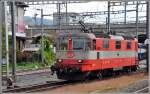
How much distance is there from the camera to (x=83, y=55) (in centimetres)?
1875

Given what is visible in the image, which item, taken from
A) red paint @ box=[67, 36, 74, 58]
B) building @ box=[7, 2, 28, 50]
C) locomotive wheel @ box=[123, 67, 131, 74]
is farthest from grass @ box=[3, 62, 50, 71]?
red paint @ box=[67, 36, 74, 58]

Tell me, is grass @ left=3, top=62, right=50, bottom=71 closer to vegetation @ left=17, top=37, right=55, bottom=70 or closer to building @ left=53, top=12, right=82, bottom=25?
vegetation @ left=17, top=37, right=55, bottom=70

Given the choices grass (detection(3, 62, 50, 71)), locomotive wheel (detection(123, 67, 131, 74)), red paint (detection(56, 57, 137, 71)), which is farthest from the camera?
grass (detection(3, 62, 50, 71))

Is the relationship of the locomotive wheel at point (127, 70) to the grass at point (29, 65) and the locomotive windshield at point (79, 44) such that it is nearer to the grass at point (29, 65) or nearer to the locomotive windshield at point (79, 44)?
the locomotive windshield at point (79, 44)

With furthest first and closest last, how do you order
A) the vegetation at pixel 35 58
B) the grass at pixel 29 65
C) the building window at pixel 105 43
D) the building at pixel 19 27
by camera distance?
the building at pixel 19 27 → the grass at pixel 29 65 → the vegetation at pixel 35 58 → the building window at pixel 105 43

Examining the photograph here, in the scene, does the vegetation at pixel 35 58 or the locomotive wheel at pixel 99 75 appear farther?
the vegetation at pixel 35 58

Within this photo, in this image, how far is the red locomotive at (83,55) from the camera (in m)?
18.8

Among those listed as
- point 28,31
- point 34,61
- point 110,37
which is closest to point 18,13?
point 28,31

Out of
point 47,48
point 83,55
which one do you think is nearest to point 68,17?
point 47,48

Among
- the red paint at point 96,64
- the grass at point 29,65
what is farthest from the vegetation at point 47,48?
the red paint at point 96,64

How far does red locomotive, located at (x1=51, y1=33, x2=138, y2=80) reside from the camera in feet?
61.6

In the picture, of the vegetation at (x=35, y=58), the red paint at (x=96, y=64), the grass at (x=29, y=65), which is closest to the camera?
the red paint at (x=96, y=64)

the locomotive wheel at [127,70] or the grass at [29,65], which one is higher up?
the locomotive wheel at [127,70]

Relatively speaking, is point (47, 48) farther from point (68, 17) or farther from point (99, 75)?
point (99, 75)
